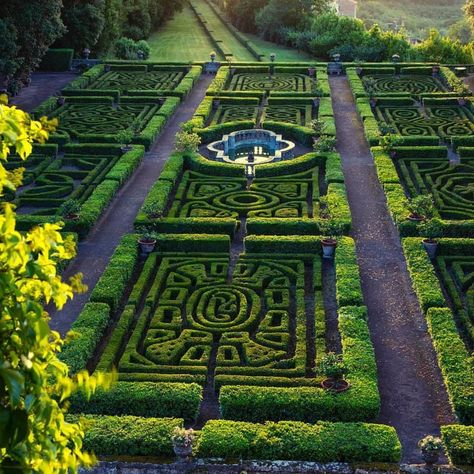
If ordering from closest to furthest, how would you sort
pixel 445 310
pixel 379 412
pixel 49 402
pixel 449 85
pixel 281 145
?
pixel 49 402 < pixel 379 412 < pixel 445 310 < pixel 281 145 < pixel 449 85

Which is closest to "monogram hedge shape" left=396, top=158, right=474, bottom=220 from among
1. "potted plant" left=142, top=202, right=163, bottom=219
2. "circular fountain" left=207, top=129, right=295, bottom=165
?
"circular fountain" left=207, top=129, right=295, bottom=165

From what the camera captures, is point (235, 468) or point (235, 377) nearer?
point (235, 468)

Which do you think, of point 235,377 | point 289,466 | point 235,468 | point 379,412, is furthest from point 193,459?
point 379,412

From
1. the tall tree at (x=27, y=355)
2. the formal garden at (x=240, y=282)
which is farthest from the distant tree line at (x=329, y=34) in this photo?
the tall tree at (x=27, y=355)

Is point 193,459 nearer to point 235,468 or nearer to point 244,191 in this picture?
point 235,468

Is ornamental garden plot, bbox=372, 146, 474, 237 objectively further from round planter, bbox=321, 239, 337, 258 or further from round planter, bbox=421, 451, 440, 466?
round planter, bbox=421, 451, 440, 466

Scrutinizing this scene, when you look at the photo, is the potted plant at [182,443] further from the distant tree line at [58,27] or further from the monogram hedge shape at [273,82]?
the monogram hedge shape at [273,82]

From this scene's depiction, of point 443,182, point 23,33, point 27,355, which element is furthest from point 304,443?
point 23,33
